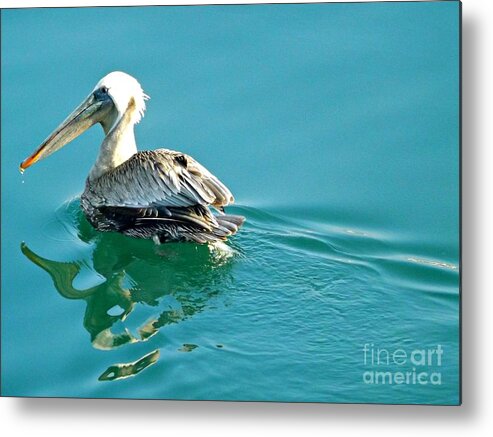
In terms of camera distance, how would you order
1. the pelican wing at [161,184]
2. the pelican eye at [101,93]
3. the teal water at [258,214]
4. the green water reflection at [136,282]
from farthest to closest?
the pelican eye at [101,93], the pelican wing at [161,184], the green water reflection at [136,282], the teal water at [258,214]

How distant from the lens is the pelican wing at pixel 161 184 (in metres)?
4.26

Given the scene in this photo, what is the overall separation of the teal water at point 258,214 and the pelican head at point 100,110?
40 millimetres

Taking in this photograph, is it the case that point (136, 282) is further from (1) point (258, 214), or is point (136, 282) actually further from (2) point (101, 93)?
(2) point (101, 93)

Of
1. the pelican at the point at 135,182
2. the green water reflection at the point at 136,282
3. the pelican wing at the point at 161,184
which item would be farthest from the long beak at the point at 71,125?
the green water reflection at the point at 136,282

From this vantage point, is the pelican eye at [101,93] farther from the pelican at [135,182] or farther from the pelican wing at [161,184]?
the pelican wing at [161,184]

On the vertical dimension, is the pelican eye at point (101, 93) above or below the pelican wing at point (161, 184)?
above

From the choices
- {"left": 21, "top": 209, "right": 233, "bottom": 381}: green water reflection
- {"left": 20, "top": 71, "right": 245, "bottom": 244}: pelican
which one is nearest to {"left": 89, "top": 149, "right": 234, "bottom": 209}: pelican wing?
{"left": 20, "top": 71, "right": 245, "bottom": 244}: pelican

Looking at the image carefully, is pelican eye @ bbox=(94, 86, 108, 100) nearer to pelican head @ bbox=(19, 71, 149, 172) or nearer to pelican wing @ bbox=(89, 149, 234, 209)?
pelican head @ bbox=(19, 71, 149, 172)

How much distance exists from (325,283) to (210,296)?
455 millimetres

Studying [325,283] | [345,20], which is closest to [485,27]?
[345,20]

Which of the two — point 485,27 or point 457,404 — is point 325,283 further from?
point 485,27

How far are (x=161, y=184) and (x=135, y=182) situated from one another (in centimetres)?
14

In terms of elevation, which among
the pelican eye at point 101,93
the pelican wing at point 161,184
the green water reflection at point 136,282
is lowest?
the green water reflection at point 136,282

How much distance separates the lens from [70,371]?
4.12 meters
